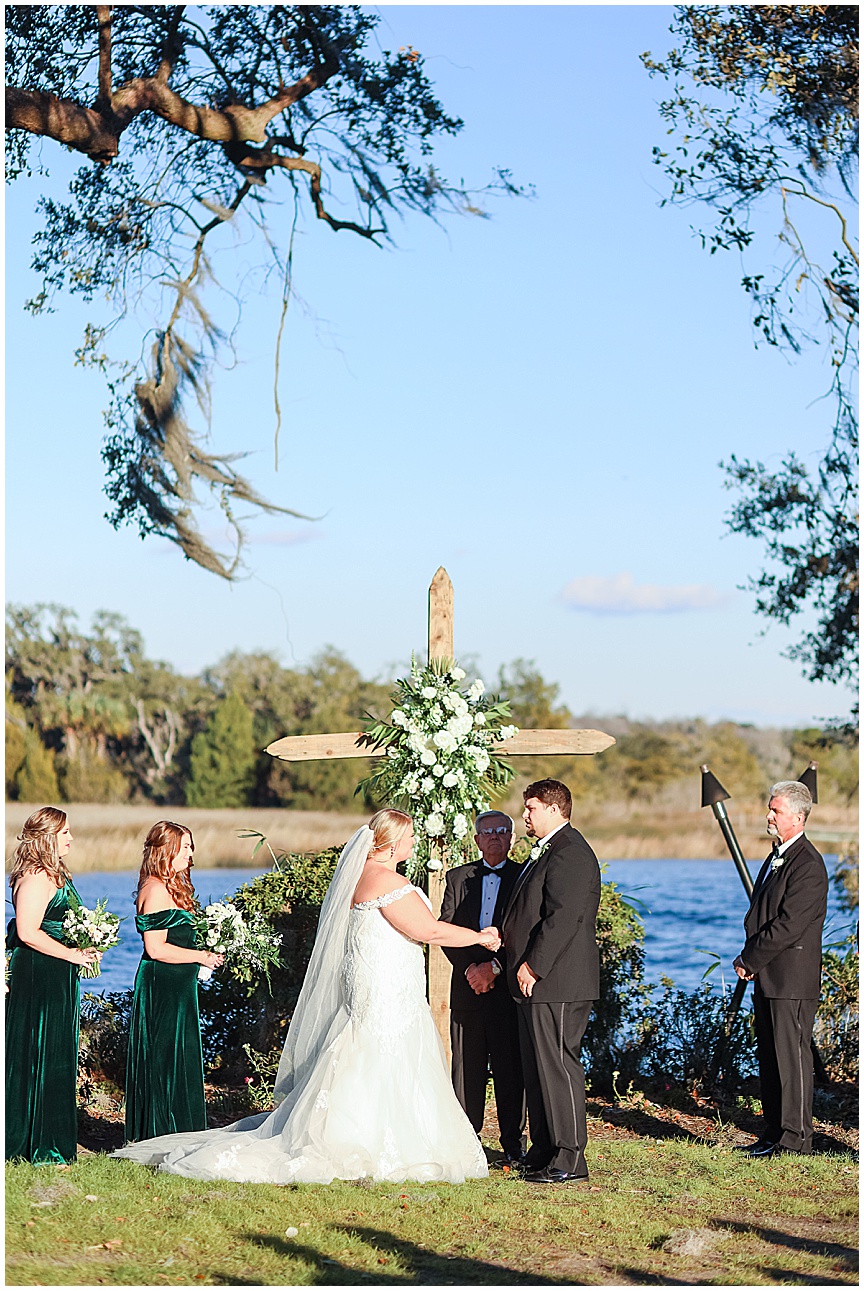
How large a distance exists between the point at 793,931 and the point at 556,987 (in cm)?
131

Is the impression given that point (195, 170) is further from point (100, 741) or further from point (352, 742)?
point (100, 741)

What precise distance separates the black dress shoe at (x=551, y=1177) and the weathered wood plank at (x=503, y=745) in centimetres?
216

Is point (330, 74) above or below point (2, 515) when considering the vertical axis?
above

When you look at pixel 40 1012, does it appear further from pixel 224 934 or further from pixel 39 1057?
pixel 224 934

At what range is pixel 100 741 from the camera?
3494 centimetres

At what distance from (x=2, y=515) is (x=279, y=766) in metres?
28.4

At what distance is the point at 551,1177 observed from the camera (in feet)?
20.3

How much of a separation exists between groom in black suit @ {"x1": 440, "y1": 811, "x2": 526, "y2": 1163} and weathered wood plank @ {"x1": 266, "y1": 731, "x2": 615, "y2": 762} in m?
0.52

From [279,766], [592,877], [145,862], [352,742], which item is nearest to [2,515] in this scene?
[145,862]

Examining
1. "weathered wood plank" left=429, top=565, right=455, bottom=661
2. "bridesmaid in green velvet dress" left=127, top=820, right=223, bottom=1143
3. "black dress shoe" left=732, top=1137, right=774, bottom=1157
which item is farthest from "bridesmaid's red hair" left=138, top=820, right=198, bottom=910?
"black dress shoe" left=732, top=1137, right=774, bottom=1157

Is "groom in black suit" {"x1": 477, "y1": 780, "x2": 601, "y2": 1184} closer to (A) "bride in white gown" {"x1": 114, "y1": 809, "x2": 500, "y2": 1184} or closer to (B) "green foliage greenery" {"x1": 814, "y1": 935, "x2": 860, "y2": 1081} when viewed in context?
(A) "bride in white gown" {"x1": 114, "y1": 809, "x2": 500, "y2": 1184}

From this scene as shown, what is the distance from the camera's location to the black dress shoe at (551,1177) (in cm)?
617

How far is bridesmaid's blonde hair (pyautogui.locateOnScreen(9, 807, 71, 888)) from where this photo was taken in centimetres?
613

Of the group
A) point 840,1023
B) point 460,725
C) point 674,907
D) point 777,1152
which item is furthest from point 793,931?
point 674,907
